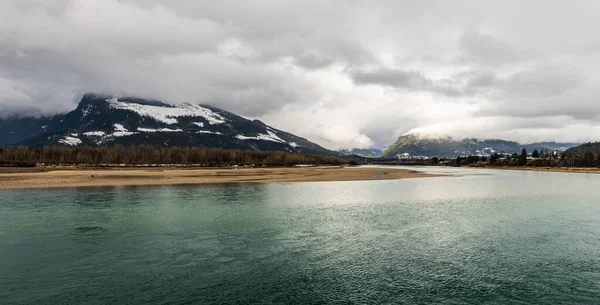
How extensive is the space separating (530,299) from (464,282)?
347cm

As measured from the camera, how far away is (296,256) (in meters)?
26.2

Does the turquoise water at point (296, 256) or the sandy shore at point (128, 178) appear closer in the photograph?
the turquoise water at point (296, 256)

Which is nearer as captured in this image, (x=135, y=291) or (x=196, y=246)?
(x=135, y=291)

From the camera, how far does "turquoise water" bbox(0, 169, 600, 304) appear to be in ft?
63.5

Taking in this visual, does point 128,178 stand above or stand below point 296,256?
above

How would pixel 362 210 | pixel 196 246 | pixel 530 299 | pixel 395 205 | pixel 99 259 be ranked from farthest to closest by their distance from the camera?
pixel 395 205 → pixel 362 210 → pixel 196 246 → pixel 99 259 → pixel 530 299

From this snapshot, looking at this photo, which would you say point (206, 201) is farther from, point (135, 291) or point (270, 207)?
point (135, 291)

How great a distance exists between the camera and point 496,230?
1398 inches

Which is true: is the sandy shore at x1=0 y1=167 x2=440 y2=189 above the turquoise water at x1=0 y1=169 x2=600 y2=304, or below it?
above

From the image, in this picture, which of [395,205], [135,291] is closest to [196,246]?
[135,291]

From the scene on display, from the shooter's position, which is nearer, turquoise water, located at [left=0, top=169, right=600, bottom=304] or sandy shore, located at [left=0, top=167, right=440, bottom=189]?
turquoise water, located at [left=0, top=169, right=600, bottom=304]

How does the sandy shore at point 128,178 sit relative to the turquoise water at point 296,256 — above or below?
above

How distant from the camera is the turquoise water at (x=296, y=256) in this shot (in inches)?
762

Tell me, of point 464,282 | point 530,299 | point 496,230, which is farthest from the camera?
point 496,230
